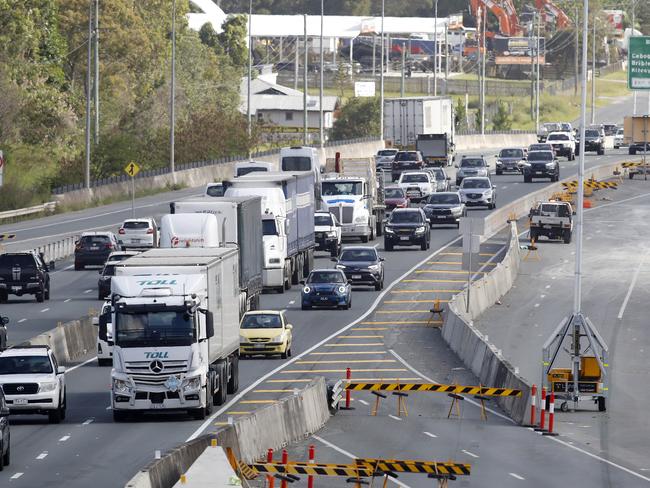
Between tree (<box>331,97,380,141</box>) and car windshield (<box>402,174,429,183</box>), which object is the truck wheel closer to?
car windshield (<box>402,174,429,183</box>)

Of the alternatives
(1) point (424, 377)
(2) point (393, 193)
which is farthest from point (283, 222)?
(2) point (393, 193)

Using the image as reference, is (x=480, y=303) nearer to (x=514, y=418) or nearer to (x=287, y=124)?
(x=514, y=418)

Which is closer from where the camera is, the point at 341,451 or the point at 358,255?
the point at 341,451

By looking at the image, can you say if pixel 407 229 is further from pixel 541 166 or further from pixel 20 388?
pixel 20 388

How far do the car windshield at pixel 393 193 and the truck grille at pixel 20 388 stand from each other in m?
51.5

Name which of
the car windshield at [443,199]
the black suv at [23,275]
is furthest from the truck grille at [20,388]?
the car windshield at [443,199]

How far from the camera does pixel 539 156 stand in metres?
101

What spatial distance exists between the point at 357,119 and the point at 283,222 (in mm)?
107021


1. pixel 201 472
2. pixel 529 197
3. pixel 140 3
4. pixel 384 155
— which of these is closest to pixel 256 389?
pixel 201 472

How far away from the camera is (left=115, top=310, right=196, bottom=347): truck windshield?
33.4 metres

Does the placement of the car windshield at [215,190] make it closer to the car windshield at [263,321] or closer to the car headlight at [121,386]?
the car windshield at [263,321]

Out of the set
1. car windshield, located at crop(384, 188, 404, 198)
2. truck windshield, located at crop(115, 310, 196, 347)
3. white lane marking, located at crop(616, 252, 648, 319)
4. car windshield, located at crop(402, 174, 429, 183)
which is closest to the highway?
truck windshield, located at crop(115, 310, 196, 347)

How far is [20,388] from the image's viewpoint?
110 feet

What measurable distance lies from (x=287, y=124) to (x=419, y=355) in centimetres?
13239
